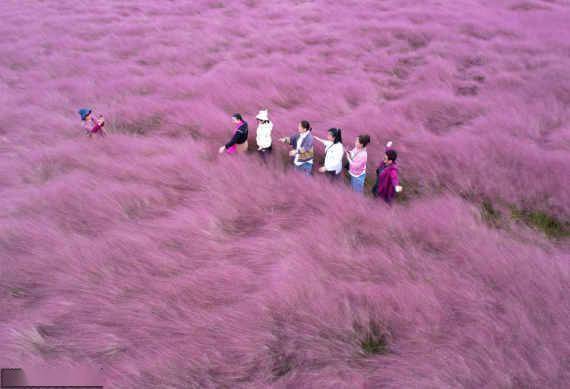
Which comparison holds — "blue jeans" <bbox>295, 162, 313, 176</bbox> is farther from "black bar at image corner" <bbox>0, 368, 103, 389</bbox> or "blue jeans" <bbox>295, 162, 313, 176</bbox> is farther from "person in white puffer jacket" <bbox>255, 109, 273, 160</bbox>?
"black bar at image corner" <bbox>0, 368, 103, 389</bbox>

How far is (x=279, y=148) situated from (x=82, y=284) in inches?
136

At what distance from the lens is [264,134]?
15.7ft

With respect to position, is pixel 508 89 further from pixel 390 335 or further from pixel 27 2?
pixel 27 2

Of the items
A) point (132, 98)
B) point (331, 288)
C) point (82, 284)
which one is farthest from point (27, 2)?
point (331, 288)

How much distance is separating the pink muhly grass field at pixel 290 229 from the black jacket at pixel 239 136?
43 cm

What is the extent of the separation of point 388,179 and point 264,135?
79.6 inches

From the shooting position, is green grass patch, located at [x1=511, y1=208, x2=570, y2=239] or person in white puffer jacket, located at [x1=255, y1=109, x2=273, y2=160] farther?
person in white puffer jacket, located at [x1=255, y1=109, x2=273, y2=160]

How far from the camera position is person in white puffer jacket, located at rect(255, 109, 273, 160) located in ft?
15.3

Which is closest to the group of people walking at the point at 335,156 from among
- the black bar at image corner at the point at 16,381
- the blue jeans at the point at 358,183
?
the blue jeans at the point at 358,183

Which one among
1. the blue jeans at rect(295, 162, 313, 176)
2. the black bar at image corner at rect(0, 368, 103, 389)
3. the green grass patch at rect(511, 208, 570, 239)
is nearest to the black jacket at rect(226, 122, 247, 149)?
the blue jeans at rect(295, 162, 313, 176)

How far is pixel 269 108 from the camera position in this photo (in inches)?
258

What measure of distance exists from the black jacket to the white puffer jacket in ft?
0.72

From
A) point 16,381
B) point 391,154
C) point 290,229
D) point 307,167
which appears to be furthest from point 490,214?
point 16,381

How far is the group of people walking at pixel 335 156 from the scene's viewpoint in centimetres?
391
